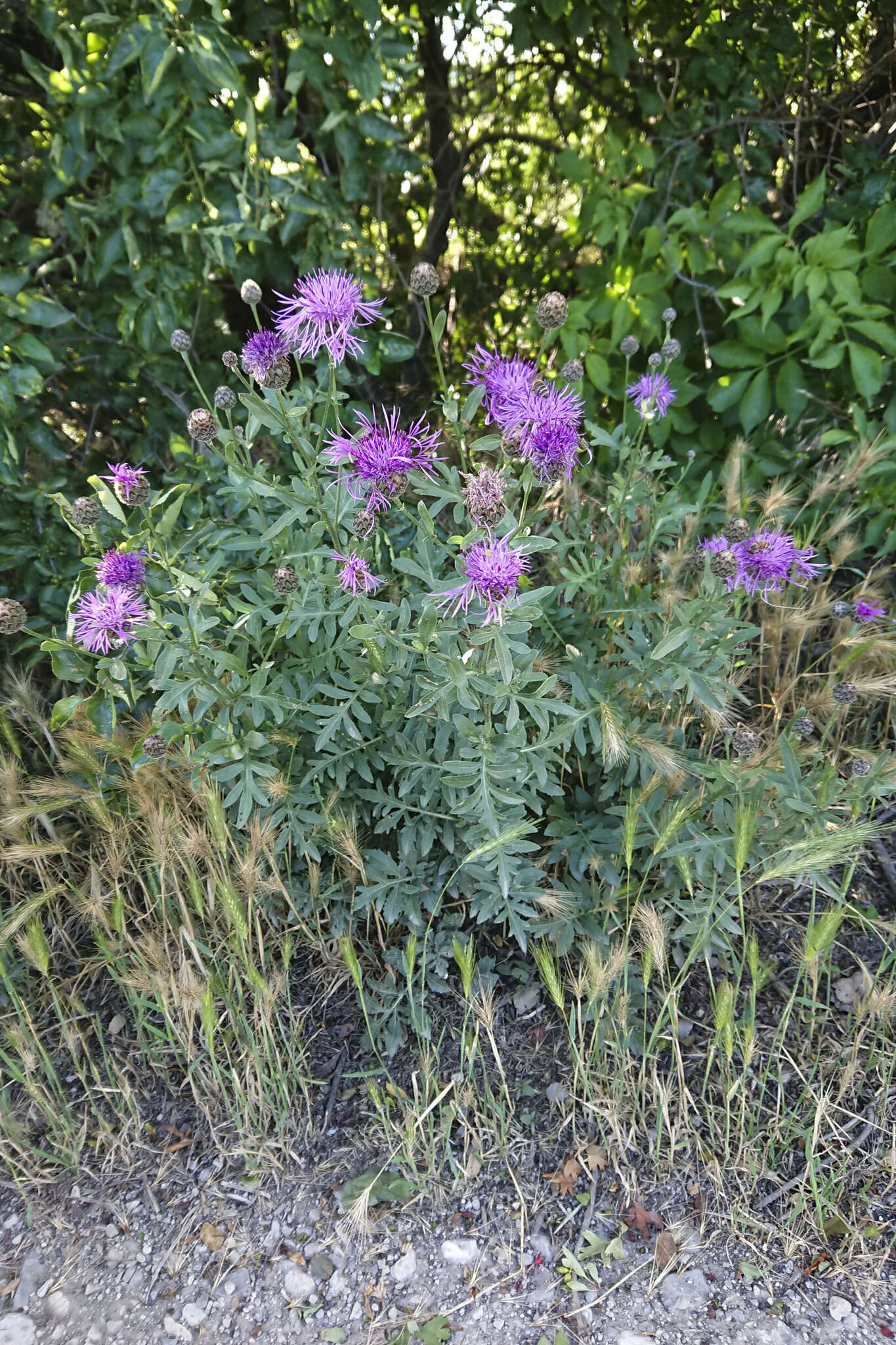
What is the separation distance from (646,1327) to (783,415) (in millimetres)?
2488

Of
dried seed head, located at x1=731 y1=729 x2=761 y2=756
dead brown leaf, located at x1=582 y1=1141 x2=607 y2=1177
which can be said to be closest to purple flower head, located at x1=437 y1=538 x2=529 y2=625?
dried seed head, located at x1=731 y1=729 x2=761 y2=756

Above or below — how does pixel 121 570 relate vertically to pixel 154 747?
above

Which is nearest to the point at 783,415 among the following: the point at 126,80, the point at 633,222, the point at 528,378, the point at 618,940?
the point at 633,222

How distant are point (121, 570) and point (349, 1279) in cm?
142

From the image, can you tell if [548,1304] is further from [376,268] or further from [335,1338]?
[376,268]

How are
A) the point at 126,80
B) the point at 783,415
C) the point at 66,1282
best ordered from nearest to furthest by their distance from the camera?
the point at 66,1282 < the point at 126,80 < the point at 783,415

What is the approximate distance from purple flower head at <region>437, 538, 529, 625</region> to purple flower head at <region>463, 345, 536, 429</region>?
11.6 inches

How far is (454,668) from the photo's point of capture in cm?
159

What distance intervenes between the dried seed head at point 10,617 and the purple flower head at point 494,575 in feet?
2.86

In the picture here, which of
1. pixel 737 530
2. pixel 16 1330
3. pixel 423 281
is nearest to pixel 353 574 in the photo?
pixel 423 281

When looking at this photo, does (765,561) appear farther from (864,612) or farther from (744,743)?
(864,612)

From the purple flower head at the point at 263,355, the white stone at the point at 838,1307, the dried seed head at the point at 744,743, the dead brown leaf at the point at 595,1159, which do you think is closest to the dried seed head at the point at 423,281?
the purple flower head at the point at 263,355

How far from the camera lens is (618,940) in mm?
2115

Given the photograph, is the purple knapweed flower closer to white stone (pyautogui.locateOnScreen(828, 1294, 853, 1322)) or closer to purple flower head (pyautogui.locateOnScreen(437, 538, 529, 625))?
purple flower head (pyautogui.locateOnScreen(437, 538, 529, 625))
